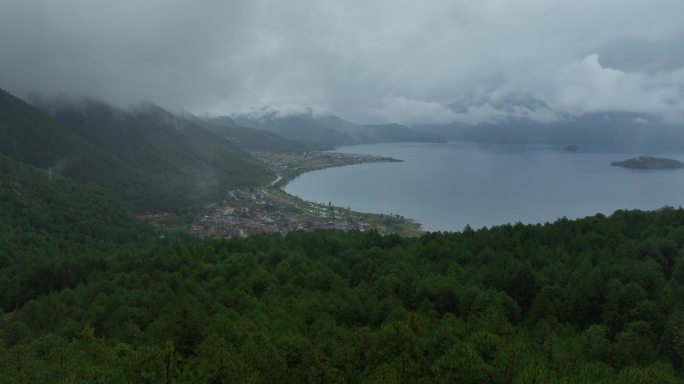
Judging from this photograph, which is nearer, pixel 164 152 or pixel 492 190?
pixel 492 190

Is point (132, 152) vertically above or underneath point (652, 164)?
underneath

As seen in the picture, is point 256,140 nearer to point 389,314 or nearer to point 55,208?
point 55,208

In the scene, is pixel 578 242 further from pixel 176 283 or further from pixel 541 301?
pixel 176 283

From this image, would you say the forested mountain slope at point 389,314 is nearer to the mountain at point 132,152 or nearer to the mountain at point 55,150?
the mountain at point 55,150

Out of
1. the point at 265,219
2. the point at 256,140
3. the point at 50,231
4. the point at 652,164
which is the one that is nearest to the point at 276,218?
the point at 265,219

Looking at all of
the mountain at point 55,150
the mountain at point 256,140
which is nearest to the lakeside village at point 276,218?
the mountain at point 55,150
